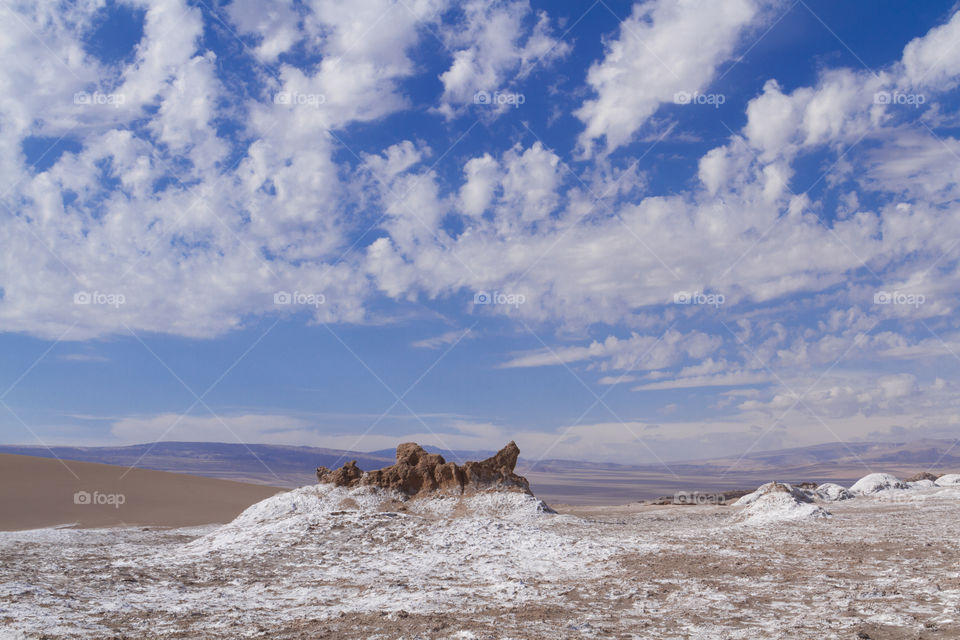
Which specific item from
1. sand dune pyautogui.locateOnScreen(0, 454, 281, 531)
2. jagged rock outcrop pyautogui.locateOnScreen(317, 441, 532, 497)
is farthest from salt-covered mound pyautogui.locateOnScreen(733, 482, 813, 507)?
sand dune pyautogui.locateOnScreen(0, 454, 281, 531)

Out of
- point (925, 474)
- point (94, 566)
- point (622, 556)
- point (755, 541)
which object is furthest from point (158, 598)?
point (925, 474)

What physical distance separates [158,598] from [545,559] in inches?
276

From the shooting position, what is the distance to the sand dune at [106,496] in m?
26.2

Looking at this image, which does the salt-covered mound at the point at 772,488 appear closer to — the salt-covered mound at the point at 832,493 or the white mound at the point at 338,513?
the salt-covered mound at the point at 832,493

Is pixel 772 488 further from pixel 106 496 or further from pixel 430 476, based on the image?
pixel 106 496

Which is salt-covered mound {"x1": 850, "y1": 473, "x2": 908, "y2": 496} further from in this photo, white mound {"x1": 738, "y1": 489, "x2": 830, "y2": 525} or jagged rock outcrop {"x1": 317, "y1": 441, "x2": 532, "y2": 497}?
jagged rock outcrop {"x1": 317, "y1": 441, "x2": 532, "y2": 497}

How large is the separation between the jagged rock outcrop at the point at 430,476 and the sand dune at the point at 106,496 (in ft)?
31.0

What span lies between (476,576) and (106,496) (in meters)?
26.1

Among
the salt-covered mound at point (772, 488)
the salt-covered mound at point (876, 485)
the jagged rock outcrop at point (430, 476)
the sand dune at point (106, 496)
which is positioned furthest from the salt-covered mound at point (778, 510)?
the sand dune at point (106, 496)

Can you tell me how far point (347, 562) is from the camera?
43.1 ft

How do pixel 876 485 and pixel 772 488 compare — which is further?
pixel 876 485

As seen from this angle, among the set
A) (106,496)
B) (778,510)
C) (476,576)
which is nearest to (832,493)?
(778,510)

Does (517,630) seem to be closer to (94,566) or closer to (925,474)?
(94,566)

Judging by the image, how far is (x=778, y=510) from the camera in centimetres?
1981
